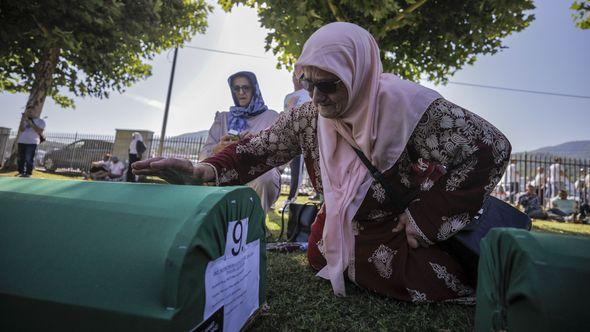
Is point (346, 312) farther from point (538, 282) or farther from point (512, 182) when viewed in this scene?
point (512, 182)

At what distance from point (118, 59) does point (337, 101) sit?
11.8m

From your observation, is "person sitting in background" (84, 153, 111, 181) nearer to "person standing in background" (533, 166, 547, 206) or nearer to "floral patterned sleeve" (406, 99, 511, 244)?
"floral patterned sleeve" (406, 99, 511, 244)

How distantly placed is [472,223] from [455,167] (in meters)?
0.31

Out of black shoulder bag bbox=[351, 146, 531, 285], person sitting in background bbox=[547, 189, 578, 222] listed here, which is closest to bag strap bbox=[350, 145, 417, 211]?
black shoulder bag bbox=[351, 146, 531, 285]

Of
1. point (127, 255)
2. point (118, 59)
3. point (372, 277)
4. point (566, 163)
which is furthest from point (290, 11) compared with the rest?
point (566, 163)

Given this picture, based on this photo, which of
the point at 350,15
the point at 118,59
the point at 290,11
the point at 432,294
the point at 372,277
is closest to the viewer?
the point at 432,294

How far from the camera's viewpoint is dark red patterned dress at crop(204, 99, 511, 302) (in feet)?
5.20

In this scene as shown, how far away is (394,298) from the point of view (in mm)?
1669

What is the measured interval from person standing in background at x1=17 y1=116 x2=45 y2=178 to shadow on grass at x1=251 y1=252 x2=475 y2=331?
29.8 ft

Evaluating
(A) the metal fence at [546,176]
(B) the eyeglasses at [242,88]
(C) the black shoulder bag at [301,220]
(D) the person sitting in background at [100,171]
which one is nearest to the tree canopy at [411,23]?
(B) the eyeglasses at [242,88]

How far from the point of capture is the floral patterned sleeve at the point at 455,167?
158 centimetres

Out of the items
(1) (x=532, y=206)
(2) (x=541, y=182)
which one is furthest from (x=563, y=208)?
(2) (x=541, y=182)

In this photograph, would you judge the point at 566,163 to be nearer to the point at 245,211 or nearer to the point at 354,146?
the point at 354,146

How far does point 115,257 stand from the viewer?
771 millimetres
